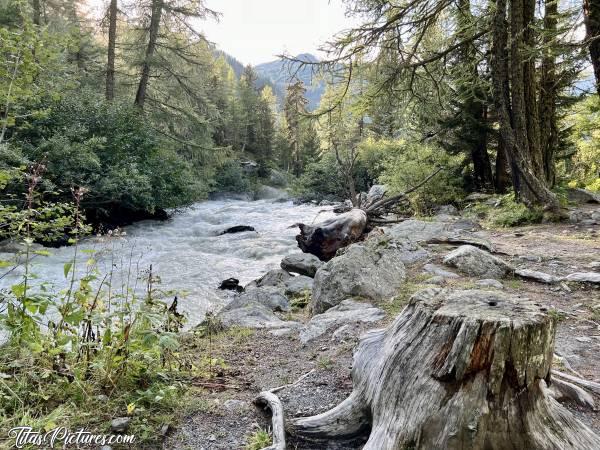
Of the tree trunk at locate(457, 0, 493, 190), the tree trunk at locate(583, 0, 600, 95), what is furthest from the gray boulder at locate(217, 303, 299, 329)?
the tree trunk at locate(457, 0, 493, 190)

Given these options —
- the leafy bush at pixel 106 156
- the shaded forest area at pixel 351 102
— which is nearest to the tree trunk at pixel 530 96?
the shaded forest area at pixel 351 102

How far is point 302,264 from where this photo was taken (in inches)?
323

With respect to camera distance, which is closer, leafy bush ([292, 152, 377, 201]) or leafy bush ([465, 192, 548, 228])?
leafy bush ([465, 192, 548, 228])

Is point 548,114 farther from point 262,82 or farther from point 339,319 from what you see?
point 262,82

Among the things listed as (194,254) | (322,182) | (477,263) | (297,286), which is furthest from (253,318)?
(322,182)

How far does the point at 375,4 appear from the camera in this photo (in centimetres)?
912

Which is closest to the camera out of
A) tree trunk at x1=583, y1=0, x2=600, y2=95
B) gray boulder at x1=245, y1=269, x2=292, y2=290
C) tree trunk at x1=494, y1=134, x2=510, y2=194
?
tree trunk at x1=583, y1=0, x2=600, y2=95

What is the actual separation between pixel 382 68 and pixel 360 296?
698 centimetres

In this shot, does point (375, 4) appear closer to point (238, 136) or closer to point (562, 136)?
point (562, 136)

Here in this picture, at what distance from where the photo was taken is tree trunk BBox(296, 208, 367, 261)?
913 cm

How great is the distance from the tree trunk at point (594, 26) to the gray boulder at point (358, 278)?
5.53m

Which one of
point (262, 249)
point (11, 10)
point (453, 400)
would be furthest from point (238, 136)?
point (453, 400)

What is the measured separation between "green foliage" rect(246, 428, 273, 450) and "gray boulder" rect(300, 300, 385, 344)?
1.67m

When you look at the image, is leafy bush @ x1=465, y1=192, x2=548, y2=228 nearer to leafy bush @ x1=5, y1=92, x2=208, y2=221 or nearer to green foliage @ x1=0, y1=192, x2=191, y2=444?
green foliage @ x1=0, y1=192, x2=191, y2=444
